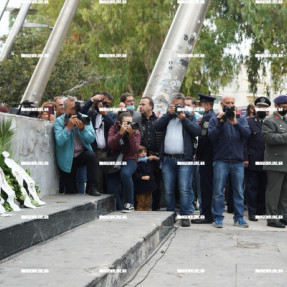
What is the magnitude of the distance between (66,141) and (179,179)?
5.73ft

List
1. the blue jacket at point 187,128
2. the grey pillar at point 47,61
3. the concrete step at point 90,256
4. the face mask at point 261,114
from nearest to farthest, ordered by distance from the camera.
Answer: the concrete step at point 90,256, the blue jacket at point 187,128, the face mask at point 261,114, the grey pillar at point 47,61

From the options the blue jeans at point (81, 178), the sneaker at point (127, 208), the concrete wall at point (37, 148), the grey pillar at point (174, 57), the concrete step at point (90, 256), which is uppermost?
the grey pillar at point (174, 57)

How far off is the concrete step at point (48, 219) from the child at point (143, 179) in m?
0.78

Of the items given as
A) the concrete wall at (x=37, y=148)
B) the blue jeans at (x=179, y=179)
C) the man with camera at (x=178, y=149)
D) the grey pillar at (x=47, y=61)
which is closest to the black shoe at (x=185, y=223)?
the man with camera at (x=178, y=149)

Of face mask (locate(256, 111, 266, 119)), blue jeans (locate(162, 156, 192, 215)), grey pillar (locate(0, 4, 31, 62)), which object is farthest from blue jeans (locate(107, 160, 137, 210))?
grey pillar (locate(0, 4, 31, 62))

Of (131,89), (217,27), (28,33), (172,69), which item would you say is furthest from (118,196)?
(28,33)

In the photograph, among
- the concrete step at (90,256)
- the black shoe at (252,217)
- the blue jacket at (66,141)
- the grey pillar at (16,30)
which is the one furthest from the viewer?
the grey pillar at (16,30)

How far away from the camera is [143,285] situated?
5.22 metres

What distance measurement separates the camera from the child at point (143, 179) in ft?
29.4

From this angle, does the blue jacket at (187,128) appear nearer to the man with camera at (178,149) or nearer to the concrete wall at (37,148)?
the man with camera at (178,149)

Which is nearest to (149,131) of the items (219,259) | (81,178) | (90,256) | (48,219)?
Result: (81,178)

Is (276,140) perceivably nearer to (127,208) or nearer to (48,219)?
(127,208)

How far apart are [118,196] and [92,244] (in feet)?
10.4

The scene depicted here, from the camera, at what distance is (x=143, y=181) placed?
898cm
